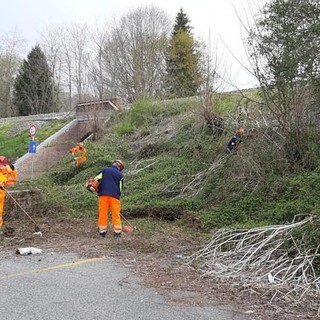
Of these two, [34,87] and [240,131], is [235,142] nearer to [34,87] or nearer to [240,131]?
[240,131]

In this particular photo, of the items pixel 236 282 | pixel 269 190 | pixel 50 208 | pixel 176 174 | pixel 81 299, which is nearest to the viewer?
pixel 81 299

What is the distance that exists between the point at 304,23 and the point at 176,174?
568cm

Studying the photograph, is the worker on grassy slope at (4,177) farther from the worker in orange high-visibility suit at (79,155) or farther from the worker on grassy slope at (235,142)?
the worker in orange high-visibility suit at (79,155)

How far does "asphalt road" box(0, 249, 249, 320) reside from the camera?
6098 mm

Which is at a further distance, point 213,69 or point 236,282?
point 213,69

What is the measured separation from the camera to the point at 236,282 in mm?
7613

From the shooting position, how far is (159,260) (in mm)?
9320

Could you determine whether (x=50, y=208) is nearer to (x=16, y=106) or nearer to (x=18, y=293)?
(x=18, y=293)

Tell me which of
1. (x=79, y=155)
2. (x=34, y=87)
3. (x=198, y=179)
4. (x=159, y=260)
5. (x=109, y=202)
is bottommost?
(x=159, y=260)

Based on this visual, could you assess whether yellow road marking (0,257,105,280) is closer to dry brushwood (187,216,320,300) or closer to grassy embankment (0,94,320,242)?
dry brushwood (187,216,320,300)

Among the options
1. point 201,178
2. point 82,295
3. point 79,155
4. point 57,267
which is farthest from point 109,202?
point 79,155

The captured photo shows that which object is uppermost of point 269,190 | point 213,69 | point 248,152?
point 213,69

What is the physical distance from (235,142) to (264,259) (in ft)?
22.1

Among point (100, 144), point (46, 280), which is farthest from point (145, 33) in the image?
point (46, 280)
